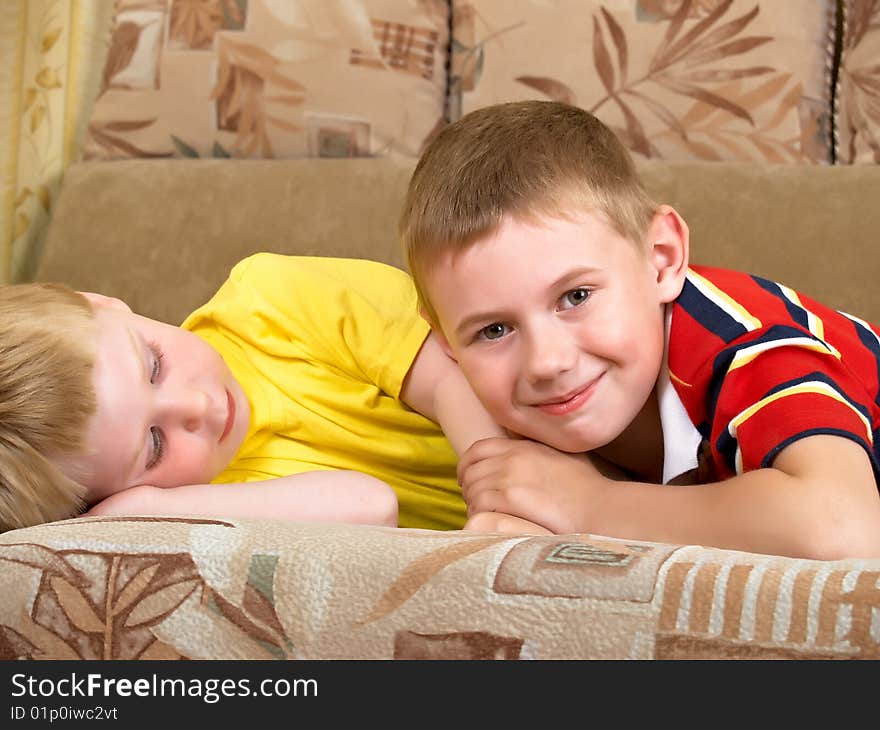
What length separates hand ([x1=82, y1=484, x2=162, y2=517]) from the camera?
113cm

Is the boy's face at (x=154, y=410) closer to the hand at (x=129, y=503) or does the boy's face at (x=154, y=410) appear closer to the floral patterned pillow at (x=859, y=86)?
the hand at (x=129, y=503)

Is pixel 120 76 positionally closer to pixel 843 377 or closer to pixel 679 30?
pixel 679 30

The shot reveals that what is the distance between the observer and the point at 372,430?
1375mm

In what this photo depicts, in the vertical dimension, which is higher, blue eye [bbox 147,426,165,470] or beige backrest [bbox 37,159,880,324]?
beige backrest [bbox 37,159,880,324]

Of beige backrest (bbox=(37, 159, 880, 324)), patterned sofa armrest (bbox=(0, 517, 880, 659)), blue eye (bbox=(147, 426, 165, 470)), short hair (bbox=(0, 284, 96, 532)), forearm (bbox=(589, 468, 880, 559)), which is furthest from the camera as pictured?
beige backrest (bbox=(37, 159, 880, 324))

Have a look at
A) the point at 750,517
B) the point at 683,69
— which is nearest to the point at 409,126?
the point at 683,69

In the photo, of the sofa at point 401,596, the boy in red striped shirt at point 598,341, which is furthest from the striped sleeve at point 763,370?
the sofa at point 401,596

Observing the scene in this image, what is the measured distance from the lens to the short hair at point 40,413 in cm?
106

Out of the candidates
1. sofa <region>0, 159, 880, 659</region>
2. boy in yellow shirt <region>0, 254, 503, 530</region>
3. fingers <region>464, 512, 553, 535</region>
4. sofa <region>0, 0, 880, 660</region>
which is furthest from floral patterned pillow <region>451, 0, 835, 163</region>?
sofa <region>0, 159, 880, 659</region>

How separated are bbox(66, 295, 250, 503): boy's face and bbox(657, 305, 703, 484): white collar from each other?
1.64 ft

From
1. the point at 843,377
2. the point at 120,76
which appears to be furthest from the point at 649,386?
the point at 120,76

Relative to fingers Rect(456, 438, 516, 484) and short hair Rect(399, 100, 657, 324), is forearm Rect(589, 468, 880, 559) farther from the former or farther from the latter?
short hair Rect(399, 100, 657, 324)

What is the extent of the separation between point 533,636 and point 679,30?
141 cm

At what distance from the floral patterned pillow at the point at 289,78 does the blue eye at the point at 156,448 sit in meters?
0.86
